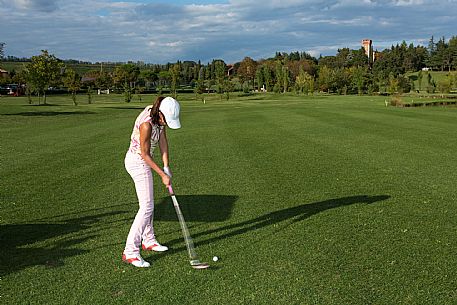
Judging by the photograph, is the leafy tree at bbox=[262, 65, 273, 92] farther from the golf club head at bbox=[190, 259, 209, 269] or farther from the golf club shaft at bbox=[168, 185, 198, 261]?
the golf club head at bbox=[190, 259, 209, 269]

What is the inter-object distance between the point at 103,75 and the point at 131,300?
128 m

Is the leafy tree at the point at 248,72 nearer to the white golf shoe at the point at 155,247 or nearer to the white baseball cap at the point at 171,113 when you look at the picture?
the white golf shoe at the point at 155,247

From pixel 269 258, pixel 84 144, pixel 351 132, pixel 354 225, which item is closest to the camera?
pixel 269 258

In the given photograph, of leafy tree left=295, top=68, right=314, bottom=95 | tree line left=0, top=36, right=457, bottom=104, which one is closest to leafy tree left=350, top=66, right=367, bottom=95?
tree line left=0, top=36, right=457, bottom=104

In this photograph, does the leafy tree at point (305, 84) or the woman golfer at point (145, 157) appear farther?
the leafy tree at point (305, 84)

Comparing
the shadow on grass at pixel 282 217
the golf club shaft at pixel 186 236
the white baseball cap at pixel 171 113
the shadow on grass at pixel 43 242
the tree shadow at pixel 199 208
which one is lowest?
the shadow on grass at pixel 282 217

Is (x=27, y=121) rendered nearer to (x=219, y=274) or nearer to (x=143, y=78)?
(x=219, y=274)

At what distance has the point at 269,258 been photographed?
7.07 meters

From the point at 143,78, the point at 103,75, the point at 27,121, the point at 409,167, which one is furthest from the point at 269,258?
the point at 143,78

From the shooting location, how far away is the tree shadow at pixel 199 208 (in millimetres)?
9352

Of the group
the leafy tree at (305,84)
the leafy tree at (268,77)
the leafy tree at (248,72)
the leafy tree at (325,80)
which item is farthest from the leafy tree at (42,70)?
the leafy tree at (248,72)

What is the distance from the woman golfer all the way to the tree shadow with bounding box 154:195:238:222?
2097 mm

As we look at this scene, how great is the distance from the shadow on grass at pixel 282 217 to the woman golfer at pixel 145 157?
2.52 ft

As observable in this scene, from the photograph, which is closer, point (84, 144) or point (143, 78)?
point (84, 144)
